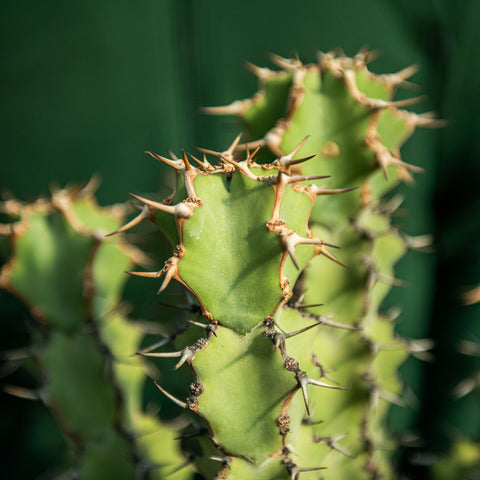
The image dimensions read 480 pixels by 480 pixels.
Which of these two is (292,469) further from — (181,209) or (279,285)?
(181,209)

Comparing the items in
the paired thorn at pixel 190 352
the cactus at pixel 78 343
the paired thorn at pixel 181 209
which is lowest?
the cactus at pixel 78 343

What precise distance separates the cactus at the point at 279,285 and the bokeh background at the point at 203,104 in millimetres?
420

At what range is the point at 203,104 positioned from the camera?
50.6 inches

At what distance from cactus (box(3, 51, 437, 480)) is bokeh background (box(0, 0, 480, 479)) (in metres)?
0.42

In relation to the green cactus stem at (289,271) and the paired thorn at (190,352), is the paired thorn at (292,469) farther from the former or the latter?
the paired thorn at (190,352)

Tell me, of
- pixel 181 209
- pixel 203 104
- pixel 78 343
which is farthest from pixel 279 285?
pixel 203 104

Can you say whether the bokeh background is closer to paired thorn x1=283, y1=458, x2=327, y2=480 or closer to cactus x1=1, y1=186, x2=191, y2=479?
cactus x1=1, y1=186, x2=191, y2=479

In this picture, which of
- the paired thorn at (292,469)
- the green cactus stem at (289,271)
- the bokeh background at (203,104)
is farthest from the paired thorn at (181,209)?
the bokeh background at (203,104)

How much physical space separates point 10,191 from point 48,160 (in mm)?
119

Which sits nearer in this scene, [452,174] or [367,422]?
[367,422]

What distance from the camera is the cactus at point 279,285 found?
511mm

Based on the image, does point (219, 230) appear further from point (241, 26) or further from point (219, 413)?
point (241, 26)

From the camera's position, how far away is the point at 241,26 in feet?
4.00

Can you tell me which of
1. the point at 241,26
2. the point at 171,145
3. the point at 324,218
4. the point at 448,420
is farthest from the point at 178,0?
the point at 448,420
